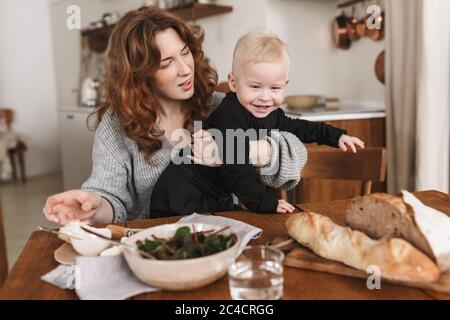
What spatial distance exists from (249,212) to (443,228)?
479 mm

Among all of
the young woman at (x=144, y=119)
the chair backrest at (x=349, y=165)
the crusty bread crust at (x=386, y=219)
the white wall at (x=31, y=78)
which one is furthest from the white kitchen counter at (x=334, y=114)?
the white wall at (x=31, y=78)

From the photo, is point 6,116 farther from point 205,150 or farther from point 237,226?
point 237,226

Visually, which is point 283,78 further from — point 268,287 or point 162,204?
point 268,287

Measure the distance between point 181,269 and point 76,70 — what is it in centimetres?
562

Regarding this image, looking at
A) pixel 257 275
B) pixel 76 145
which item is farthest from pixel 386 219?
pixel 76 145

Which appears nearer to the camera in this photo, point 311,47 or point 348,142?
point 348,142

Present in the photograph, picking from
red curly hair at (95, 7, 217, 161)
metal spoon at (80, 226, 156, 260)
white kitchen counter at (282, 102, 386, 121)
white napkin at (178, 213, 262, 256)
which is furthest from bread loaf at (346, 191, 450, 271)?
white kitchen counter at (282, 102, 386, 121)

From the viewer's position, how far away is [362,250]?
2.39ft

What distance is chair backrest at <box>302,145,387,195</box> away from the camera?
55.4 inches

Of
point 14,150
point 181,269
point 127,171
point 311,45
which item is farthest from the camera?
point 14,150

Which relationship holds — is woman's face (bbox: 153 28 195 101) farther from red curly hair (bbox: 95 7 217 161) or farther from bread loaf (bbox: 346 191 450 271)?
bread loaf (bbox: 346 191 450 271)

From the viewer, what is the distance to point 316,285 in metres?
0.72

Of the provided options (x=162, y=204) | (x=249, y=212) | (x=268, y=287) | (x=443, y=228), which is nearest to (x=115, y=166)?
(x=162, y=204)

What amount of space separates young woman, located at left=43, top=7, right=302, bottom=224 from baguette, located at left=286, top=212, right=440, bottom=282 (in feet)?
1.31
